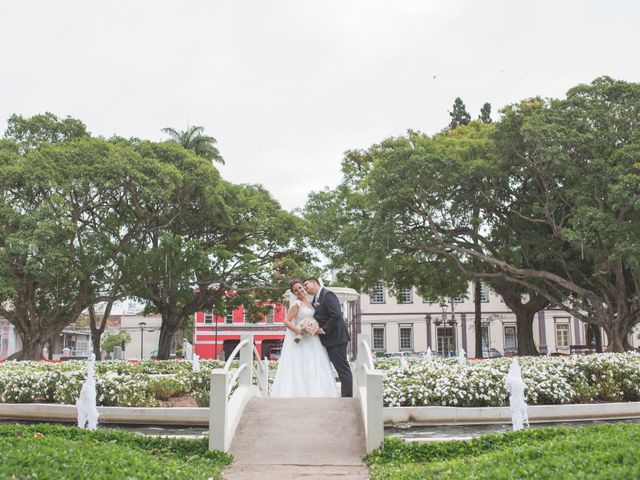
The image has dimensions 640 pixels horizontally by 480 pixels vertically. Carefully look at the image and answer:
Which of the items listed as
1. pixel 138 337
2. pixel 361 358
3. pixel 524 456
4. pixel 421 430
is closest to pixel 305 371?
pixel 361 358

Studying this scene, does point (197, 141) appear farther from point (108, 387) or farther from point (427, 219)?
point (108, 387)

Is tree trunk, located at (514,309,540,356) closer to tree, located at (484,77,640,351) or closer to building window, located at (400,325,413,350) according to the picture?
tree, located at (484,77,640,351)

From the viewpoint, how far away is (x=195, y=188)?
96.5 feet

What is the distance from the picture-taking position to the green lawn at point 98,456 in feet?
18.6

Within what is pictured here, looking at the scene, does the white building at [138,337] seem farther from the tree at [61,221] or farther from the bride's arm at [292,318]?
the bride's arm at [292,318]

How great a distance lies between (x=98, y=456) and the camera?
6.40m

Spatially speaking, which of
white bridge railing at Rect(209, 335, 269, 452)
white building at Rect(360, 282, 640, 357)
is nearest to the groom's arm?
white bridge railing at Rect(209, 335, 269, 452)

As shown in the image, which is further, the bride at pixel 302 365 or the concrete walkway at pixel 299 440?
the bride at pixel 302 365

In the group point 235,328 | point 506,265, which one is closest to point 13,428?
point 506,265

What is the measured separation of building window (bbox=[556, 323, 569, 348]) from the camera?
63.8 meters

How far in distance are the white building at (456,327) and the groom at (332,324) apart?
52.3 metres

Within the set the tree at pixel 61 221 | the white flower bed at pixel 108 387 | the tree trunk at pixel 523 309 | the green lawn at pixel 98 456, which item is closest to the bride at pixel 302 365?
the white flower bed at pixel 108 387

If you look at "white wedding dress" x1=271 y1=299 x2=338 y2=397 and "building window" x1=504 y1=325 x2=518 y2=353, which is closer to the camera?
"white wedding dress" x1=271 y1=299 x2=338 y2=397

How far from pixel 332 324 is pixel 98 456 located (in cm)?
483
